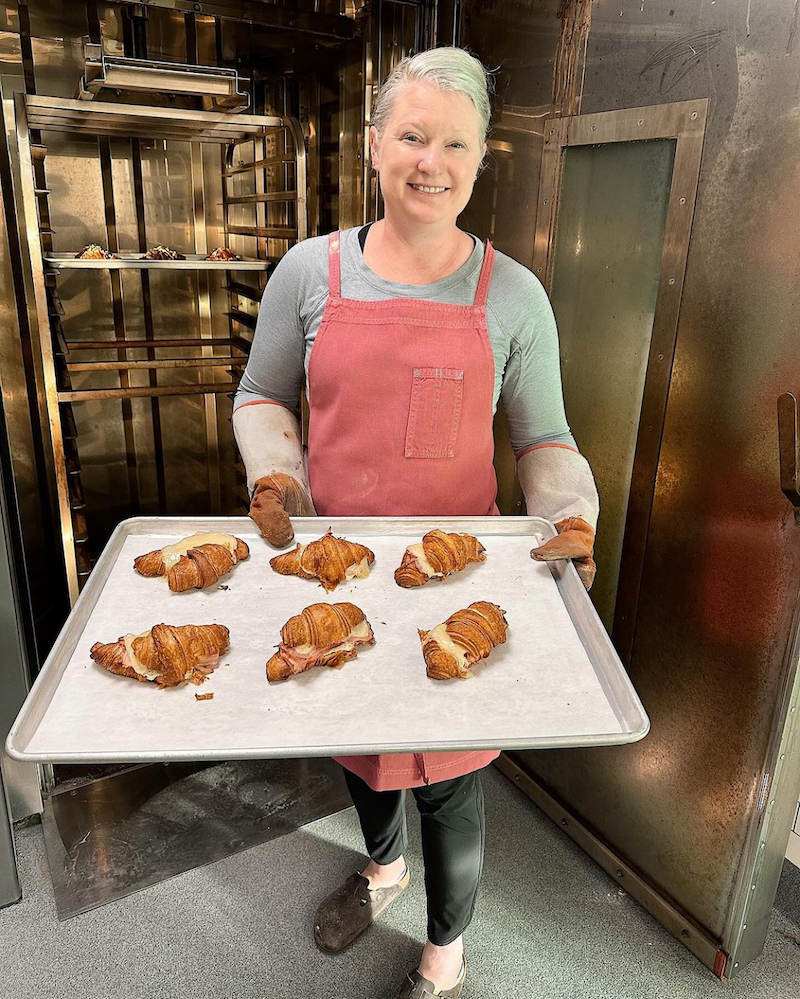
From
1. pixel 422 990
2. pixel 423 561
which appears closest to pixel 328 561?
pixel 423 561

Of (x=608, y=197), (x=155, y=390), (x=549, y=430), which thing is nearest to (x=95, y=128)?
(x=155, y=390)

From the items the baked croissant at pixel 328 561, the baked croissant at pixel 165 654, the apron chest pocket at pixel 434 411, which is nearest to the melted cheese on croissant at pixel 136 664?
the baked croissant at pixel 165 654

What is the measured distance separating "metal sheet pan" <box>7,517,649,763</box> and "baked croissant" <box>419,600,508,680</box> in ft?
0.10

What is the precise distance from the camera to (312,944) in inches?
78.7

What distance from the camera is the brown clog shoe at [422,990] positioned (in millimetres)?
1798

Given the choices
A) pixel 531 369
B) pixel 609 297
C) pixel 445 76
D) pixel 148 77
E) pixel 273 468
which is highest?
pixel 148 77

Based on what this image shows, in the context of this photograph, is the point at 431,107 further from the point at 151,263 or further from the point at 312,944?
the point at 312,944

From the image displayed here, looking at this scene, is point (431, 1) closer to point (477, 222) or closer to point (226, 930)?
point (477, 222)

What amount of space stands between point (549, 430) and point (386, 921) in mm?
1398

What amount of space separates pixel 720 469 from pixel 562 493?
0.41m

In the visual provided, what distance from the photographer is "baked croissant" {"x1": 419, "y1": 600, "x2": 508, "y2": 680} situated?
4.06ft

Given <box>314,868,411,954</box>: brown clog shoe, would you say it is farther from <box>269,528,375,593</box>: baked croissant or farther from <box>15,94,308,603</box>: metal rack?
<box>15,94,308,603</box>: metal rack

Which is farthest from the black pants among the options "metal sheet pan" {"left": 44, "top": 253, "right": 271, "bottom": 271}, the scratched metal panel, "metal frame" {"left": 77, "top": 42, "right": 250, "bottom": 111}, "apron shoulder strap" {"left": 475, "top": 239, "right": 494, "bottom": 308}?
"metal frame" {"left": 77, "top": 42, "right": 250, "bottom": 111}

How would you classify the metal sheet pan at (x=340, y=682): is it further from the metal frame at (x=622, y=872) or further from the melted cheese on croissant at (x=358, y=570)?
the metal frame at (x=622, y=872)
